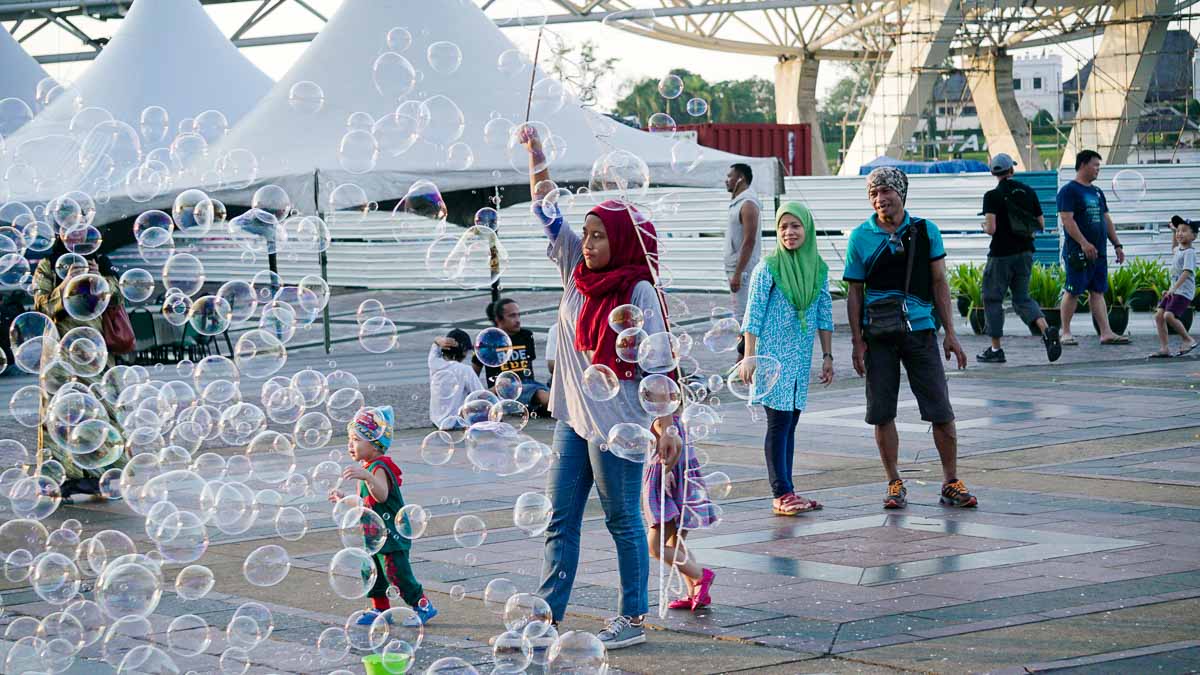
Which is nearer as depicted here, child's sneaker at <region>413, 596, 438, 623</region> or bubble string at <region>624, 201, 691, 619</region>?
bubble string at <region>624, 201, 691, 619</region>

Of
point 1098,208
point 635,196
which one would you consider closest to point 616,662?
point 635,196

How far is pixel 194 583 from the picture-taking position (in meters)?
5.54

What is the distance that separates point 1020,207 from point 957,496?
6910mm

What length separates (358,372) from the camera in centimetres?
1502

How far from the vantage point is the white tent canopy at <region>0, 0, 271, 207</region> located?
16406 mm

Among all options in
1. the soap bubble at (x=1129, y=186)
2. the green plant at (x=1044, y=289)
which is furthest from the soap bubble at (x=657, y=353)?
the green plant at (x=1044, y=289)

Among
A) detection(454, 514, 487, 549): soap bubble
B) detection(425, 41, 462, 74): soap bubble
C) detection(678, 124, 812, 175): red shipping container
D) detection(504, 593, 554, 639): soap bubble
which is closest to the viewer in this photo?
detection(504, 593, 554, 639): soap bubble

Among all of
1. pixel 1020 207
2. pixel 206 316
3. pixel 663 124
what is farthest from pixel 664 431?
pixel 1020 207

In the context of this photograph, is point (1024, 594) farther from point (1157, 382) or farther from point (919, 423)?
point (1157, 382)

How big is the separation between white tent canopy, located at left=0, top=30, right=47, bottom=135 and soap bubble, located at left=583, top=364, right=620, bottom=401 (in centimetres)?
1924

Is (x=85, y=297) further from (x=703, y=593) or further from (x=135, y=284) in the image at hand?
(x=703, y=593)

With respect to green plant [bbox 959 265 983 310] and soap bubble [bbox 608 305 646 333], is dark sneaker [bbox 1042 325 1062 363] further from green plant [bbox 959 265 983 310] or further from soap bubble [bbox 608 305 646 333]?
soap bubble [bbox 608 305 646 333]

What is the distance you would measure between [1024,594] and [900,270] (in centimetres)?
219

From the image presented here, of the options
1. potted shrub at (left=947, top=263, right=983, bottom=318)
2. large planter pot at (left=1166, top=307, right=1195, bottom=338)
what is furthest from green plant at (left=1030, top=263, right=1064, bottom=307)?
large planter pot at (left=1166, top=307, right=1195, bottom=338)
